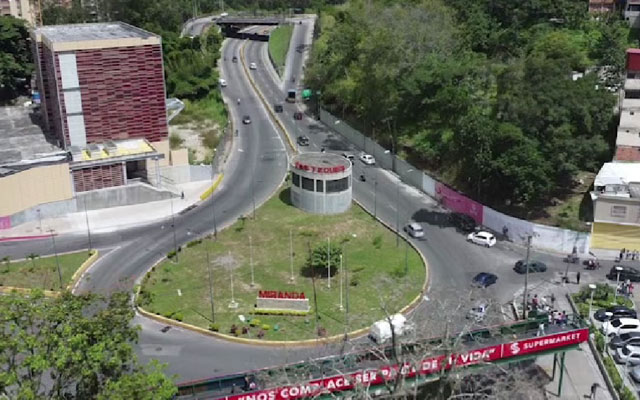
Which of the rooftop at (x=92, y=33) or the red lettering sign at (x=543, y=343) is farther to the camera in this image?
the rooftop at (x=92, y=33)

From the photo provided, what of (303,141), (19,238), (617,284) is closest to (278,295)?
(617,284)

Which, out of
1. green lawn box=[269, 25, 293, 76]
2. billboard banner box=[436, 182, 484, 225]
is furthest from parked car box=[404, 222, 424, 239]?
green lawn box=[269, 25, 293, 76]

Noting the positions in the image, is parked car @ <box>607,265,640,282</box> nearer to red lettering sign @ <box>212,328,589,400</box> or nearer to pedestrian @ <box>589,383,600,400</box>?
pedestrian @ <box>589,383,600,400</box>

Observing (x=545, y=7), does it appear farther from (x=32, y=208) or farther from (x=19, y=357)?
(x=19, y=357)

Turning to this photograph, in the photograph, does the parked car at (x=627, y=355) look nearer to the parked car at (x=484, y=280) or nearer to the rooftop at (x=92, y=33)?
the parked car at (x=484, y=280)

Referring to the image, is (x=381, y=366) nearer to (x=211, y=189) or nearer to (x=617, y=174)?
(x=617, y=174)

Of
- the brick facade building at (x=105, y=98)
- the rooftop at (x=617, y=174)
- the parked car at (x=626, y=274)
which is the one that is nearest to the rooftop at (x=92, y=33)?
the brick facade building at (x=105, y=98)
